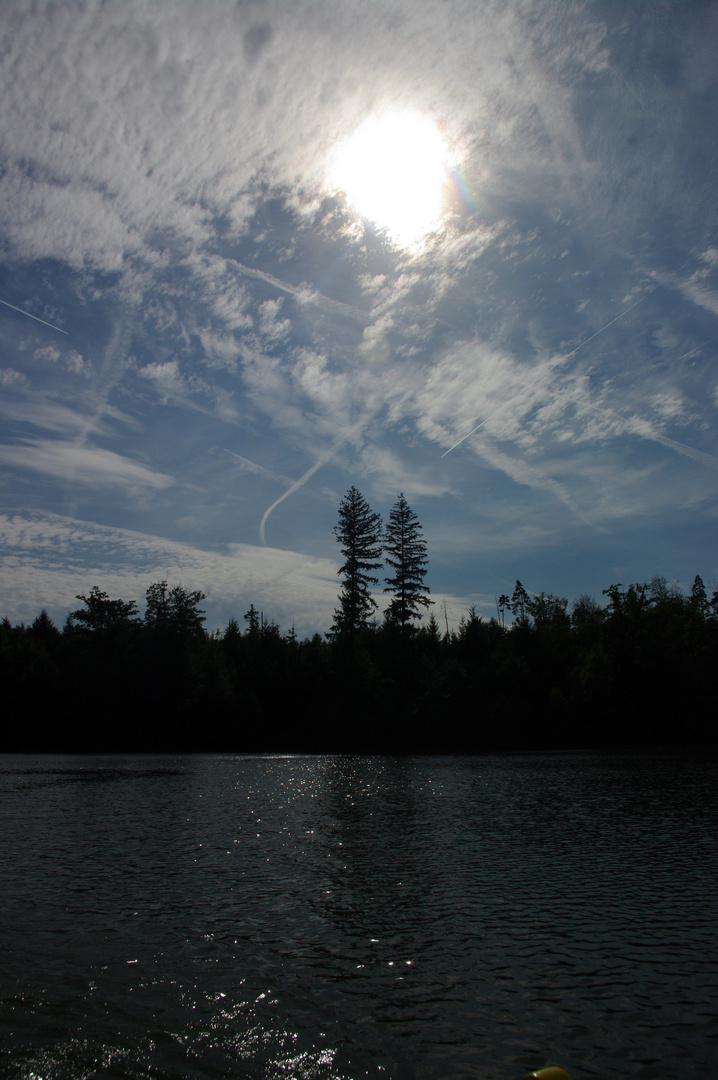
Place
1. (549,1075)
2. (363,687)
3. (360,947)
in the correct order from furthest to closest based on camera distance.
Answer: (363,687)
(360,947)
(549,1075)

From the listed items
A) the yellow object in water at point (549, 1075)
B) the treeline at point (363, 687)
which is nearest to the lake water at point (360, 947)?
the yellow object in water at point (549, 1075)

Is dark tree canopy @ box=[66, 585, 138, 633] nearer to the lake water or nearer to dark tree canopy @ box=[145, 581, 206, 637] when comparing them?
dark tree canopy @ box=[145, 581, 206, 637]

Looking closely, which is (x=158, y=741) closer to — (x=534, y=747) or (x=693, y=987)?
(x=534, y=747)

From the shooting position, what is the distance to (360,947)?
11000 mm

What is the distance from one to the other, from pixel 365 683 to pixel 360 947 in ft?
231

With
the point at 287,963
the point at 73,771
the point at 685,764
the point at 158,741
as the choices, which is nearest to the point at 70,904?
the point at 287,963

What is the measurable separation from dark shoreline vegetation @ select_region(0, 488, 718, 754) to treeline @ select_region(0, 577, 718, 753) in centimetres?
19

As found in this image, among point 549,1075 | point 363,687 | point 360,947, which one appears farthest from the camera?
point 363,687

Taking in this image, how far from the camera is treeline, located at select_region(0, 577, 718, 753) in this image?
82.0m

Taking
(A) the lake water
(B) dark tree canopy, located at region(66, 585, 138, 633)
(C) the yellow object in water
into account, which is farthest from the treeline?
(C) the yellow object in water

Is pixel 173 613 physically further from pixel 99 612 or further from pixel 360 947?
pixel 360 947

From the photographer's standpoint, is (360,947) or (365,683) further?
(365,683)

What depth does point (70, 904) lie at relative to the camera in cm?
1341

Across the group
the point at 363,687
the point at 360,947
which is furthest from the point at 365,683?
the point at 360,947
